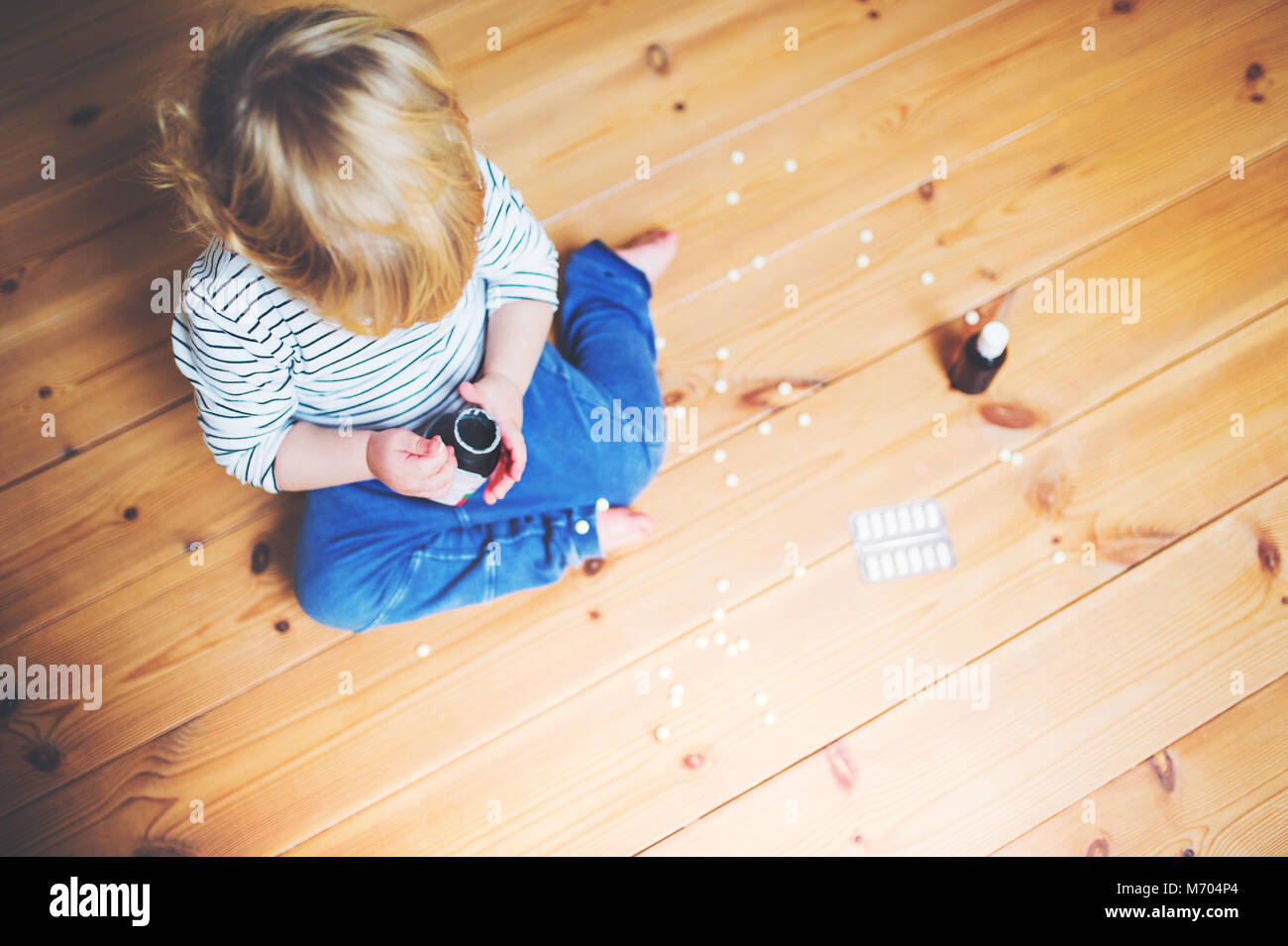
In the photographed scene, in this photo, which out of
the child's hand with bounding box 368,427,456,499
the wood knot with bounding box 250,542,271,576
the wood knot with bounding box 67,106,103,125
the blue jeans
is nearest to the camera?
the child's hand with bounding box 368,427,456,499

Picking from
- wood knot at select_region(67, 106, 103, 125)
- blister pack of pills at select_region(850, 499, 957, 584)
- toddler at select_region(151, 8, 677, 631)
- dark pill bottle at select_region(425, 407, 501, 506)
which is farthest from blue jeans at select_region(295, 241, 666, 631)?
wood knot at select_region(67, 106, 103, 125)

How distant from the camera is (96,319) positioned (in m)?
1.19

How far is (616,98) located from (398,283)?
2.46 ft

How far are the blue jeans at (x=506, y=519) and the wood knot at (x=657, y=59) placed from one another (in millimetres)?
491

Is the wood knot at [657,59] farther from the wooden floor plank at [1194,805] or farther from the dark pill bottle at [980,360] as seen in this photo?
the wooden floor plank at [1194,805]

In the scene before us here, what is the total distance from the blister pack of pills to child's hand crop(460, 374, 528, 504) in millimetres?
459

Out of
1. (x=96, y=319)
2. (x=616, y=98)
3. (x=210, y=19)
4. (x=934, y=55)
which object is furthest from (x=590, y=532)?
(x=210, y=19)

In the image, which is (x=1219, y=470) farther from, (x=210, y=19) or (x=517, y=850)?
(x=210, y=19)

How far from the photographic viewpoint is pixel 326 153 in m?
0.59

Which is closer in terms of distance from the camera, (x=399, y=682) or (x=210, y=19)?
(x=399, y=682)

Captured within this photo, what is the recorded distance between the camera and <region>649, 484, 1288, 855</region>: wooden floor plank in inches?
40.1

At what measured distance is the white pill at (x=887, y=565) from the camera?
1.08m

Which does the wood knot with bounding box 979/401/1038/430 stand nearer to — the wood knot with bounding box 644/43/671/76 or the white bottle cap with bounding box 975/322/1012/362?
the white bottle cap with bounding box 975/322/1012/362

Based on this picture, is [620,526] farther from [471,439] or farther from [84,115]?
[84,115]
